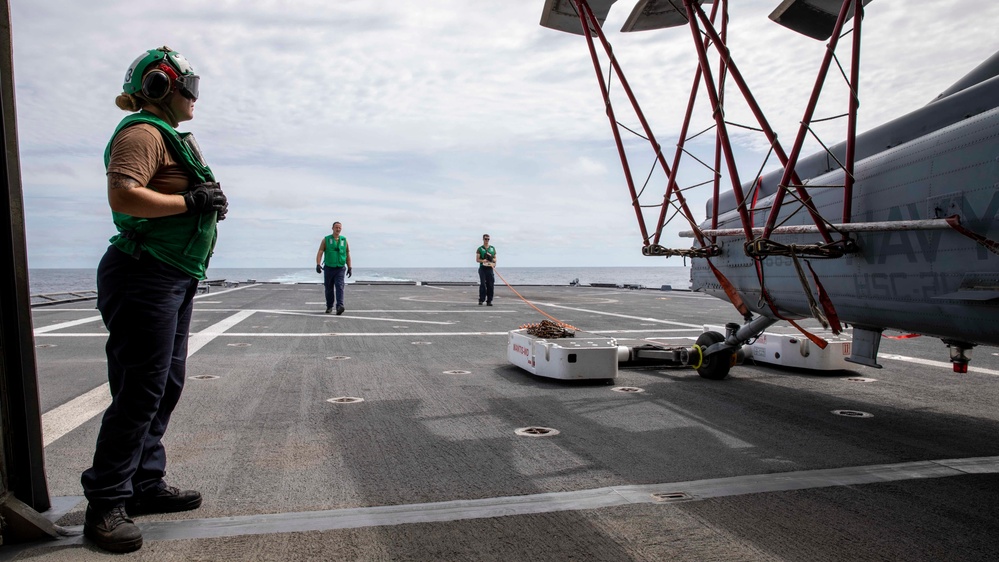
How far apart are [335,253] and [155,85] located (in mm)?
11335

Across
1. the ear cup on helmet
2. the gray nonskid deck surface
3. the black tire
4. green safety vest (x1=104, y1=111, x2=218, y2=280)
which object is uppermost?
the ear cup on helmet

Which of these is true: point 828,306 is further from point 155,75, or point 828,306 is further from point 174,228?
point 155,75

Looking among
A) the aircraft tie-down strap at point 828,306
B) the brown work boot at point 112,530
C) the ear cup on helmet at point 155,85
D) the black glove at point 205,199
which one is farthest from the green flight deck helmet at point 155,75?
the aircraft tie-down strap at point 828,306

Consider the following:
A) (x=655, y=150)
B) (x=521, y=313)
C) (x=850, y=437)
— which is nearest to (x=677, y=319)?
(x=521, y=313)

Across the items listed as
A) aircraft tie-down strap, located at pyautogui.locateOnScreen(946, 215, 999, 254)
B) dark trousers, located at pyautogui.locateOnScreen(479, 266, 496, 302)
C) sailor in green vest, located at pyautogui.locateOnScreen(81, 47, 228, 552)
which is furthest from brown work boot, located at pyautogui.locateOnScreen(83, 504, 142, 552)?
dark trousers, located at pyautogui.locateOnScreen(479, 266, 496, 302)

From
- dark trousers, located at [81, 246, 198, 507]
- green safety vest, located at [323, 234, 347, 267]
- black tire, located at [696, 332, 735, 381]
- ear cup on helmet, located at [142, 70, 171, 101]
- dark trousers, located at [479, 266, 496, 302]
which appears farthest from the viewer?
dark trousers, located at [479, 266, 496, 302]

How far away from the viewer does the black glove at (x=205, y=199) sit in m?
2.70

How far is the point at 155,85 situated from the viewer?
2.74 metres

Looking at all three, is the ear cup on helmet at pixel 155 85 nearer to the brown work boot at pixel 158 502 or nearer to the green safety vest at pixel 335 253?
the brown work boot at pixel 158 502

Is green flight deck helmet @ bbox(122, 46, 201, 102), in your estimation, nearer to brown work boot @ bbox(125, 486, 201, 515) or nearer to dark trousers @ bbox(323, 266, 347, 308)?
brown work boot @ bbox(125, 486, 201, 515)

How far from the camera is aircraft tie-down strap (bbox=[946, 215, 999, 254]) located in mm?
3344

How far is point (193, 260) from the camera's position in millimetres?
2826

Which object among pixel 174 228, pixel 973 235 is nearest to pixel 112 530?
pixel 174 228

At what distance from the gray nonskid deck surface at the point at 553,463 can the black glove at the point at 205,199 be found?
4.49 ft
